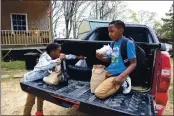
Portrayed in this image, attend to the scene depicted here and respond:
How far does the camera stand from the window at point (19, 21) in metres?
15.4

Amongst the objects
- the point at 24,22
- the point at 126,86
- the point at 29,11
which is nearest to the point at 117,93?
the point at 126,86

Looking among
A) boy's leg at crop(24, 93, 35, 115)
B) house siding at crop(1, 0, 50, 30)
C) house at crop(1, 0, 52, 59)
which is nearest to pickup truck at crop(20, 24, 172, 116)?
boy's leg at crop(24, 93, 35, 115)

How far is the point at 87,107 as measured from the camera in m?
2.41

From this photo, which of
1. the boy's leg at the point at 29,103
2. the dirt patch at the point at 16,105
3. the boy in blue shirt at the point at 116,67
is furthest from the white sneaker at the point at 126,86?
the dirt patch at the point at 16,105

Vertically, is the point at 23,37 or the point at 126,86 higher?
the point at 23,37

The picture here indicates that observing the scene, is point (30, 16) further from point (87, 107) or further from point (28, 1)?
point (87, 107)

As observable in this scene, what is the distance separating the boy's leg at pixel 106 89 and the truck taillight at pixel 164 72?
28.2 inches

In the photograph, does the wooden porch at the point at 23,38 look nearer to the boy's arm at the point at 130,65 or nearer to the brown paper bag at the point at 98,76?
the brown paper bag at the point at 98,76

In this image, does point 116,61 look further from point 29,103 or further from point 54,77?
point 29,103

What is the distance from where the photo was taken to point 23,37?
1370 cm

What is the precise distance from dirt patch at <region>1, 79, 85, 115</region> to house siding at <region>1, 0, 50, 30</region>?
980cm

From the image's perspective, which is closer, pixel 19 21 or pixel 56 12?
pixel 19 21

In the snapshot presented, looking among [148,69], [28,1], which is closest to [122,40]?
[148,69]

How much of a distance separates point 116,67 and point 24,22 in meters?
14.1
